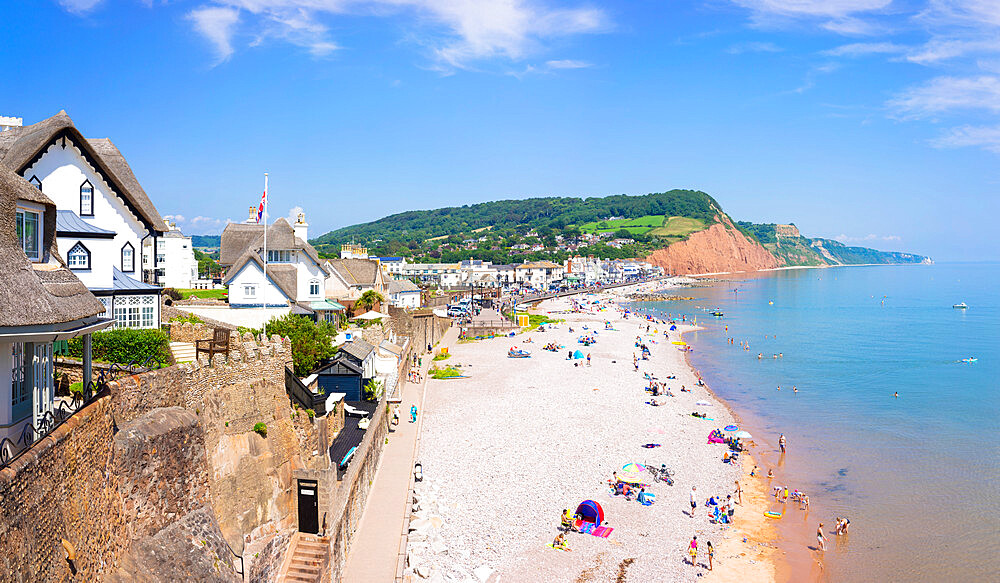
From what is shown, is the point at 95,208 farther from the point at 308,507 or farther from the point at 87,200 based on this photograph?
the point at 308,507

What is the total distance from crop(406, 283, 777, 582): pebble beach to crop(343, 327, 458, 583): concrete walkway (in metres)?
1.04

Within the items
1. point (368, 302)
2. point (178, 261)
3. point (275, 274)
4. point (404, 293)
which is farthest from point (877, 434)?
point (178, 261)

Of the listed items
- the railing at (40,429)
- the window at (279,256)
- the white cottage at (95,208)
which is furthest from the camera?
the window at (279,256)

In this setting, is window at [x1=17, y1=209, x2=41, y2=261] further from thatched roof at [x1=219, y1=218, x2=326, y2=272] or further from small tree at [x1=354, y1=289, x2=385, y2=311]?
small tree at [x1=354, y1=289, x2=385, y2=311]

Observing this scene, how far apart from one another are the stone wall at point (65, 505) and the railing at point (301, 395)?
6.92 m

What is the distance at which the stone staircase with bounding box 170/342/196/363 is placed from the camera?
617 inches

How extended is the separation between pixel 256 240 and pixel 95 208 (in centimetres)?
1227

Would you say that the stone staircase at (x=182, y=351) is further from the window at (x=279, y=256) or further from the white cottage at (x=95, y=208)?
the window at (x=279, y=256)

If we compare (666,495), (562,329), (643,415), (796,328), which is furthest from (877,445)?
(796,328)

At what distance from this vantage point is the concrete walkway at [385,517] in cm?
1548

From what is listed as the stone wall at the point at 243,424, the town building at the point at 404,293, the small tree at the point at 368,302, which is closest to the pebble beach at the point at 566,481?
the stone wall at the point at 243,424

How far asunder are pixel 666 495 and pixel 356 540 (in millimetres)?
13164

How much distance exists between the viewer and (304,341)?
903 inches

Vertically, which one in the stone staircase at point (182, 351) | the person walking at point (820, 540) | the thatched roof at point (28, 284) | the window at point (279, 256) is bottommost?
the person walking at point (820, 540)
